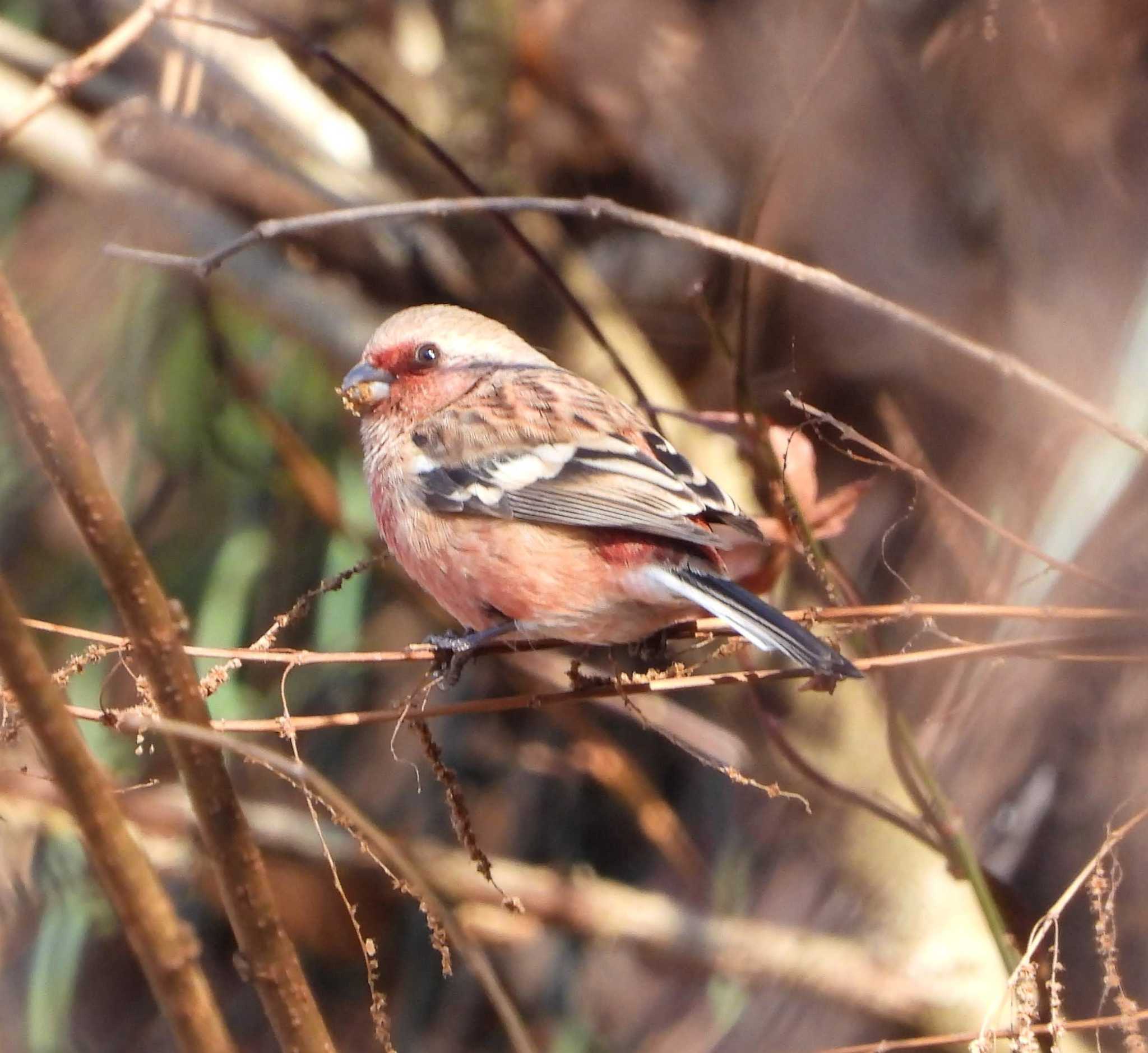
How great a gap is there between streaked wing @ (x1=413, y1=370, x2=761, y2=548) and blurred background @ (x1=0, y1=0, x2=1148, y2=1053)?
0.30m

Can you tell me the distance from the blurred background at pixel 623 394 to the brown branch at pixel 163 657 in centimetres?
153

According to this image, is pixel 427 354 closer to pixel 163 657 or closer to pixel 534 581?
pixel 534 581

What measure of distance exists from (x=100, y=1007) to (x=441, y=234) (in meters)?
2.64

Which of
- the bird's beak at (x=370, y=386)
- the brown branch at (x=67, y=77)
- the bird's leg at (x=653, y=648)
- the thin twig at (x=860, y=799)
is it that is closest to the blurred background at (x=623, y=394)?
the thin twig at (x=860, y=799)

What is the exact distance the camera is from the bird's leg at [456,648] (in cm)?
249

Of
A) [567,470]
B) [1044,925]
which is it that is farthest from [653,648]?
[1044,925]

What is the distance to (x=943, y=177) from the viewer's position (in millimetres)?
3314

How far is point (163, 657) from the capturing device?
1346 mm

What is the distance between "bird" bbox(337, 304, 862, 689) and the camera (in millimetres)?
2518

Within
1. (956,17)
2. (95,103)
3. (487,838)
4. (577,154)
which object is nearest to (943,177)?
(956,17)

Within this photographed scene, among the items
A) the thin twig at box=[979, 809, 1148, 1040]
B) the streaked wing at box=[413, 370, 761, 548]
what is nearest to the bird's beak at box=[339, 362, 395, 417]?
the streaked wing at box=[413, 370, 761, 548]

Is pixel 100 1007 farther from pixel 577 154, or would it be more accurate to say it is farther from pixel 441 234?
pixel 577 154

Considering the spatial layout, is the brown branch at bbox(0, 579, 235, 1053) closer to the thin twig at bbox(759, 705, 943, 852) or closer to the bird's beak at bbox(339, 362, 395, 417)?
the thin twig at bbox(759, 705, 943, 852)

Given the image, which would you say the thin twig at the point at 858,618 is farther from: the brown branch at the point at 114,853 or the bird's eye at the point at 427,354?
the bird's eye at the point at 427,354
